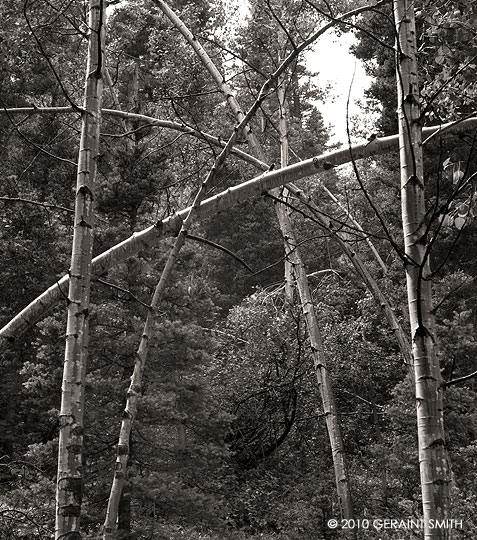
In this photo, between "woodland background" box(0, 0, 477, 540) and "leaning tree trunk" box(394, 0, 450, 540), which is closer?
"leaning tree trunk" box(394, 0, 450, 540)

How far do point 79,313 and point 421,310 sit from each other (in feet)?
4.40

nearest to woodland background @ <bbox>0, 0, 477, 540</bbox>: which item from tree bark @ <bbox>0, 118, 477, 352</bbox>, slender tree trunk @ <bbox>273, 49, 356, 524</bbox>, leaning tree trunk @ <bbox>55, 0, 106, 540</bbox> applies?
slender tree trunk @ <bbox>273, 49, 356, 524</bbox>

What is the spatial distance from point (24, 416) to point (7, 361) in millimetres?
1154

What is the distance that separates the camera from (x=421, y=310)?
2318 mm

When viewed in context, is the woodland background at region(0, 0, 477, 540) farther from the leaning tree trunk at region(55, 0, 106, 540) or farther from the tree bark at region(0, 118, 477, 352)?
the tree bark at region(0, 118, 477, 352)

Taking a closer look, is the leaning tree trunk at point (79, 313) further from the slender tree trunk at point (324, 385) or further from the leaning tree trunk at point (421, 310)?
the slender tree trunk at point (324, 385)

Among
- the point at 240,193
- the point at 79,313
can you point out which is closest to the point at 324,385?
the point at 240,193

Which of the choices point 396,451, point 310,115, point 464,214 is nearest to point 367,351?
point 396,451

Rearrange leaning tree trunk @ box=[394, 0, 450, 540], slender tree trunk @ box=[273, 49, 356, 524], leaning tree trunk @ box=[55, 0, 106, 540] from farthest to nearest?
slender tree trunk @ box=[273, 49, 356, 524], leaning tree trunk @ box=[55, 0, 106, 540], leaning tree trunk @ box=[394, 0, 450, 540]

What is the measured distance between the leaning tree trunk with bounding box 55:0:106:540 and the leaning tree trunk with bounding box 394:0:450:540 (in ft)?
4.18

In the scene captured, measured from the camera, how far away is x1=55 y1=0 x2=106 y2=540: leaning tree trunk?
2.46 meters

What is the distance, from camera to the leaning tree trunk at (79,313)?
2.46 metres

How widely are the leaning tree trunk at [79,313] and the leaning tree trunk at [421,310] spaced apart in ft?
4.18

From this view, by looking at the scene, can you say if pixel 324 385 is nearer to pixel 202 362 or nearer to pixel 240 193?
pixel 202 362
